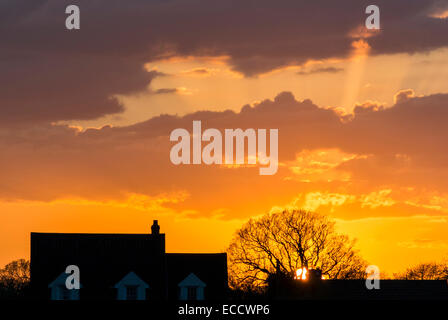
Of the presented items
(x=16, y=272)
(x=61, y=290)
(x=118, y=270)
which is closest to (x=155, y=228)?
(x=118, y=270)

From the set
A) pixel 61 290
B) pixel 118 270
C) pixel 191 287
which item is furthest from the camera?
pixel 191 287

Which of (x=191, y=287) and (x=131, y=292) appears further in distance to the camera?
(x=191, y=287)

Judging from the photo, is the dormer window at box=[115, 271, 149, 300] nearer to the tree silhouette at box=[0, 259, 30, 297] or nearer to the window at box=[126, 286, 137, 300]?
the window at box=[126, 286, 137, 300]

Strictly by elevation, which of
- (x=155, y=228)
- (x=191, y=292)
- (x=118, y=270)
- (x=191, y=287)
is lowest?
(x=191, y=292)

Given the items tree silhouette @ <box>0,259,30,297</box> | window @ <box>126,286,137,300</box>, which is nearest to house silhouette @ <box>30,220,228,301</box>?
window @ <box>126,286,137,300</box>

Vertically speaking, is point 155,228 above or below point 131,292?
above

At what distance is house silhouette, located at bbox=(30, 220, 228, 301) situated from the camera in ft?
209

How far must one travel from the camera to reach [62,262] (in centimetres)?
6391

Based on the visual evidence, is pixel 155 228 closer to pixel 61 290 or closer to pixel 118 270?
pixel 118 270

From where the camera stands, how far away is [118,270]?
6469 cm

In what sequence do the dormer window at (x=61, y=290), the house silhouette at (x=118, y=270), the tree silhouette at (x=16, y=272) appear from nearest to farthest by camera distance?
the dormer window at (x=61, y=290)
the house silhouette at (x=118, y=270)
the tree silhouette at (x=16, y=272)

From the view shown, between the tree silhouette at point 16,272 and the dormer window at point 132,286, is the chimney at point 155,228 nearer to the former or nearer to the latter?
the dormer window at point 132,286

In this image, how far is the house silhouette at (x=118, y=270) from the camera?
63.6m

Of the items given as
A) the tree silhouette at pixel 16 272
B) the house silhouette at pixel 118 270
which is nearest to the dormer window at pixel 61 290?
the house silhouette at pixel 118 270
